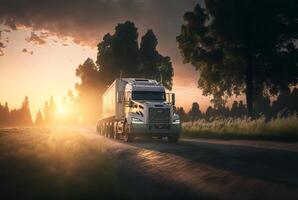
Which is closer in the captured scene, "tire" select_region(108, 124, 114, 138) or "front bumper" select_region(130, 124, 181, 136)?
"front bumper" select_region(130, 124, 181, 136)

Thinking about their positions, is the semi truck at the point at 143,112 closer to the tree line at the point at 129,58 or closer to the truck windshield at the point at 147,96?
the truck windshield at the point at 147,96

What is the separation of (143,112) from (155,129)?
1.12 m

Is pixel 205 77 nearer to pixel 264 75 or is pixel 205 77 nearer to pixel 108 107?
pixel 264 75

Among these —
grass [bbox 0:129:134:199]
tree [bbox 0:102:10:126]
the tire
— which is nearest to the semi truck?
the tire

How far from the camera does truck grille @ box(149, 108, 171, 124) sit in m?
25.0

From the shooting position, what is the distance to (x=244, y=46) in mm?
34875

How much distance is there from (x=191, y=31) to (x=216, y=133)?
34.2ft

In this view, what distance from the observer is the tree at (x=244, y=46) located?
34.1 meters

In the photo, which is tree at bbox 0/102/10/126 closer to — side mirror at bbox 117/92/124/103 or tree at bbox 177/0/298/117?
tree at bbox 177/0/298/117

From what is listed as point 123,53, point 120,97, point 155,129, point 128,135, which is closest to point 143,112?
point 155,129

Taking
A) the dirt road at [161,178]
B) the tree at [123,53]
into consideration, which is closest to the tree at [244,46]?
the dirt road at [161,178]

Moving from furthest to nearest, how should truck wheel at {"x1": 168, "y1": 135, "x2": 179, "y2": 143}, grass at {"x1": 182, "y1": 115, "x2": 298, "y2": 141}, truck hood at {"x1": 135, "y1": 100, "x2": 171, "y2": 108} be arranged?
truck wheel at {"x1": 168, "y1": 135, "x2": 179, "y2": 143}, truck hood at {"x1": 135, "y1": 100, "x2": 171, "y2": 108}, grass at {"x1": 182, "y1": 115, "x2": 298, "y2": 141}

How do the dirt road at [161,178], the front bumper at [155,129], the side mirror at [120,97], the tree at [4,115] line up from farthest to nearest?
the tree at [4,115]
the side mirror at [120,97]
the front bumper at [155,129]
the dirt road at [161,178]

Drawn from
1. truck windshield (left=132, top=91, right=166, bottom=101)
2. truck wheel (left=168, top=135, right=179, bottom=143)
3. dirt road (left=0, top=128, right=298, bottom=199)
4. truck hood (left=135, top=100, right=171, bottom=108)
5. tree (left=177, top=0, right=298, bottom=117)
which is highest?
tree (left=177, top=0, right=298, bottom=117)
